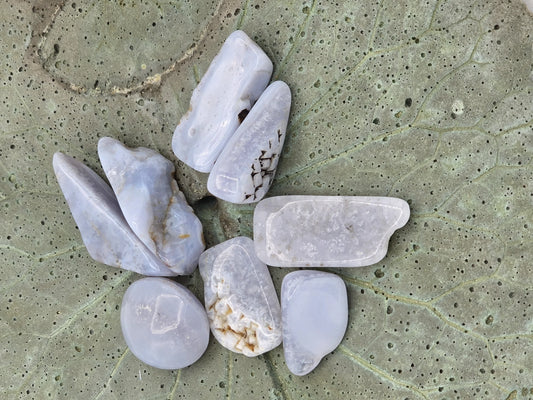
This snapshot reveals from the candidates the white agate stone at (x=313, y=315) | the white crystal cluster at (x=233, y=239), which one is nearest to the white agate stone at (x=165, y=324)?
the white crystal cluster at (x=233, y=239)

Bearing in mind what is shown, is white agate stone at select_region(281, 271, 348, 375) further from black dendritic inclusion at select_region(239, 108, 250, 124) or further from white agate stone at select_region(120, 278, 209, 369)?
black dendritic inclusion at select_region(239, 108, 250, 124)

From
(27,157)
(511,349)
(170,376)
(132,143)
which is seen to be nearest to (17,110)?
(27,157)

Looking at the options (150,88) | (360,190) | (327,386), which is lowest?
(327,386)

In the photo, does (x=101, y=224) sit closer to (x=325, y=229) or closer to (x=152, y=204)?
(x=152, y=204)

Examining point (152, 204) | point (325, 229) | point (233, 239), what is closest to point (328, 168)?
point (325, 229)

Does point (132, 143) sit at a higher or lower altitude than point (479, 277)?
higher

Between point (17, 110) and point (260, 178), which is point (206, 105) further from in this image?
point (17, 110)
